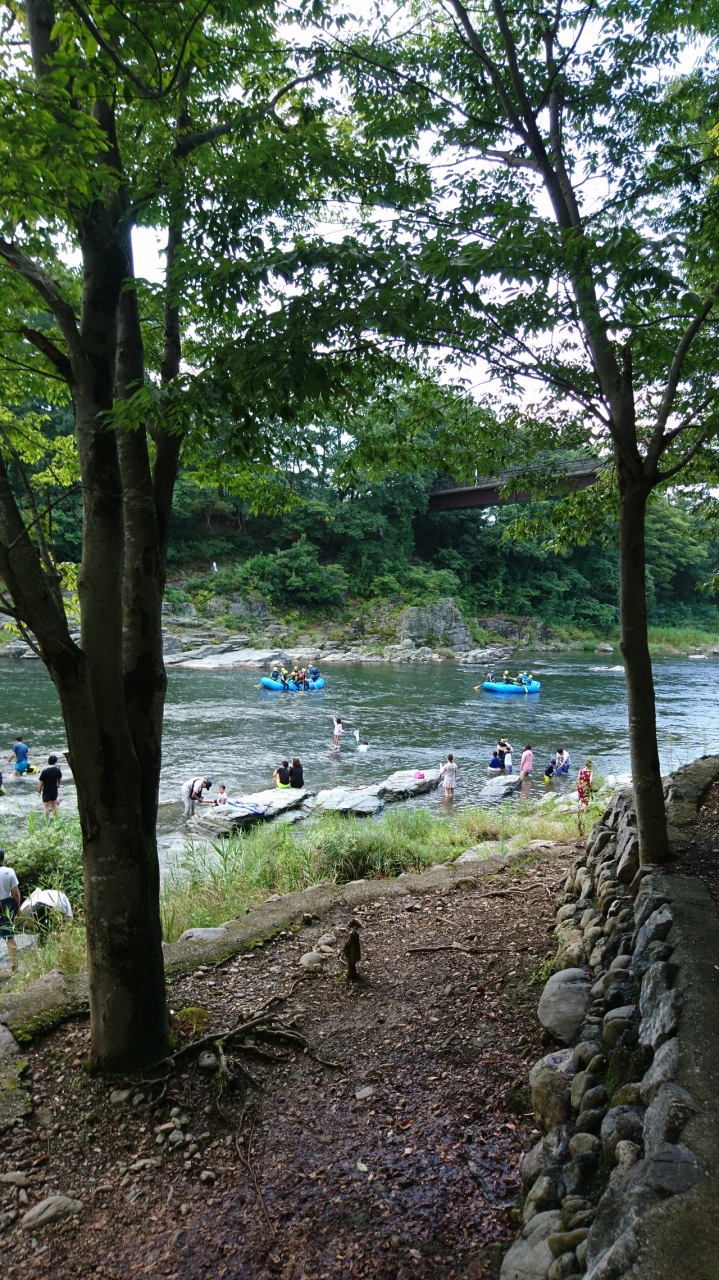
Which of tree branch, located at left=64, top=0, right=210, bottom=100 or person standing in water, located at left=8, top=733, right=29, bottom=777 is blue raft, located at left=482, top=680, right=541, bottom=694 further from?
tree branch, located at left=64, top=0, right=210, bottom=100

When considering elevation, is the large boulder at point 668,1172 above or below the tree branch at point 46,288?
below

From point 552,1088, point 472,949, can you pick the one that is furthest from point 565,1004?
point 472,949

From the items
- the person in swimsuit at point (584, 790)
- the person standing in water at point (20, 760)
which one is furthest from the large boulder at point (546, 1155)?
the person standing in water at point (20, 760)

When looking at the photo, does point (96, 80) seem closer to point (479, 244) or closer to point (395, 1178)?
point (479, 244)

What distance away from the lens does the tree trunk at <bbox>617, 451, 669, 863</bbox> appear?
3906 mm

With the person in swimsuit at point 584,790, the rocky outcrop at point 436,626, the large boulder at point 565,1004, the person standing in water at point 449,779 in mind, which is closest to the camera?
the large boulder at point 565,1004

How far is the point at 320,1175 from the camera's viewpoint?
271 cm

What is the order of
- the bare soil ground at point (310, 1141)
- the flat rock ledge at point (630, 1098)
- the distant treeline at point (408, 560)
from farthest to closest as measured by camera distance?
the distant treeline at point (408, 560) < the bare soil ground at point (310, 1141) < the flat rock ledge at point (630, 1098)

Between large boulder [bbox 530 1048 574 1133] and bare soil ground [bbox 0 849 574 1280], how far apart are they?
0.38 ft

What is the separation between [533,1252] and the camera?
207cm

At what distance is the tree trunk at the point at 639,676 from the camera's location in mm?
3906

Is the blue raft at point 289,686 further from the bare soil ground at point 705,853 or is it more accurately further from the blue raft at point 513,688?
the bare soil ground at point 705,853

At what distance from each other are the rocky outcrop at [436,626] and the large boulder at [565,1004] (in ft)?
114

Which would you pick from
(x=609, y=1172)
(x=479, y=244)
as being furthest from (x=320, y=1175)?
(x=479, y=244)
